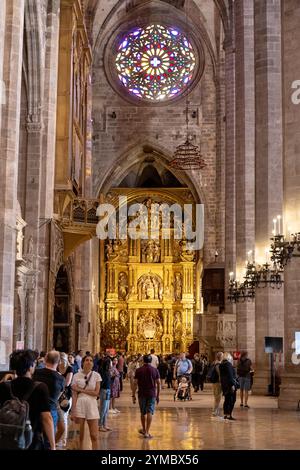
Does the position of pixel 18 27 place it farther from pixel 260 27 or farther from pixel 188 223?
pixel 188 223

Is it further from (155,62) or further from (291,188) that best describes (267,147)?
(155,62)

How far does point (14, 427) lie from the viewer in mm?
5016

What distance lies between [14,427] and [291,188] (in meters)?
12.2

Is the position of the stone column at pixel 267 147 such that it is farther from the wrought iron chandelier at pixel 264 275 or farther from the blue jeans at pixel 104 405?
the blue jeans at pixel 104 405

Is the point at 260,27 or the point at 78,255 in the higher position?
the point at 260,27

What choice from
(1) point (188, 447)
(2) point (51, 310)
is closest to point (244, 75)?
(2) point (51, 310)

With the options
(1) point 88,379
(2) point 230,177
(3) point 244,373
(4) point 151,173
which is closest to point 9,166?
(3) point 244,373

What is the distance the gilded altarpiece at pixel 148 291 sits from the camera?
45.9 metres

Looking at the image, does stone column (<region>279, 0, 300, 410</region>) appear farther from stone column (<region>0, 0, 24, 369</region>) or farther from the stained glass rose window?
the stained glass rose window

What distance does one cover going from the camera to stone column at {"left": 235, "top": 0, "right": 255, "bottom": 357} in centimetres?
2683

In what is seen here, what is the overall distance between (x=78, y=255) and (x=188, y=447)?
24421mm

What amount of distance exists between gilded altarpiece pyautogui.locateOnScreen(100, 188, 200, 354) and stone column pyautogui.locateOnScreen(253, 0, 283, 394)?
23133 millimetres

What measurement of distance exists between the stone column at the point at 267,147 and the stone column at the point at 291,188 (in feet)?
16.2

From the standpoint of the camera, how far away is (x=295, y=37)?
1672 cm
